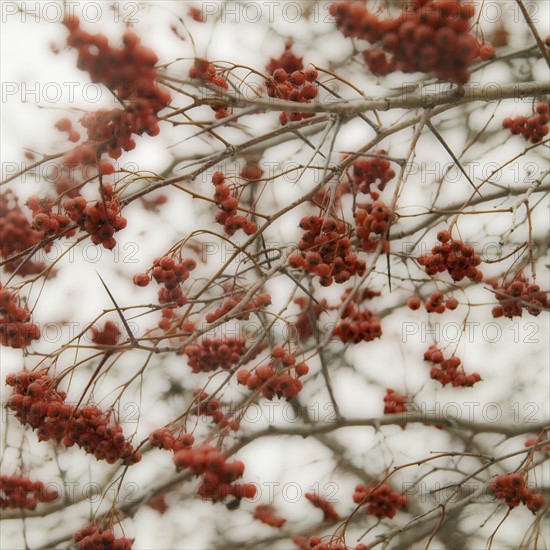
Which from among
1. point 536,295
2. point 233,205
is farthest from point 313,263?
point 536,295

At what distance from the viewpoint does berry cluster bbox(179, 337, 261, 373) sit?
11.2 feet

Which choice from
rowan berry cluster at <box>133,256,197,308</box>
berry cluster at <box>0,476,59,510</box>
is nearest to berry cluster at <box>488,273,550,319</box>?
rowan berry cluster at <box>133,256,197,308</box>

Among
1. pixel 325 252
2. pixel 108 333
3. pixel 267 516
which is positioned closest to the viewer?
pixel 325 252

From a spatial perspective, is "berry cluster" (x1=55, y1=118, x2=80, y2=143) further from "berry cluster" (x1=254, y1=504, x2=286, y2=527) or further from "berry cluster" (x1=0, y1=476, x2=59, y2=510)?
"berry cluster" (x1=254, y1=504, x2=286, y2=527)

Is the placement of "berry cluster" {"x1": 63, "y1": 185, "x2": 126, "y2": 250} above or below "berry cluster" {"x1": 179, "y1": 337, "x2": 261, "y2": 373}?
below

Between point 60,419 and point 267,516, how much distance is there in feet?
10.2

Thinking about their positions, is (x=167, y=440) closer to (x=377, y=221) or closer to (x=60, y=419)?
(x=60, y=419)

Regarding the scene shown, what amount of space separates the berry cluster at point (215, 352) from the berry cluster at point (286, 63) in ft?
7.13

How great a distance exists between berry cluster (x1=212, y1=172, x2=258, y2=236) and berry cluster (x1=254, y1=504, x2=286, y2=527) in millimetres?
3111

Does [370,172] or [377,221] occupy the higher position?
[370,172]

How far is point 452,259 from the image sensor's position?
274cm

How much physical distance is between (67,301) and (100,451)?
2.95 meters

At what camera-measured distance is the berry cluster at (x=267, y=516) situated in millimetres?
5090

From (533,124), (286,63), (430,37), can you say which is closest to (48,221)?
(430,37)
